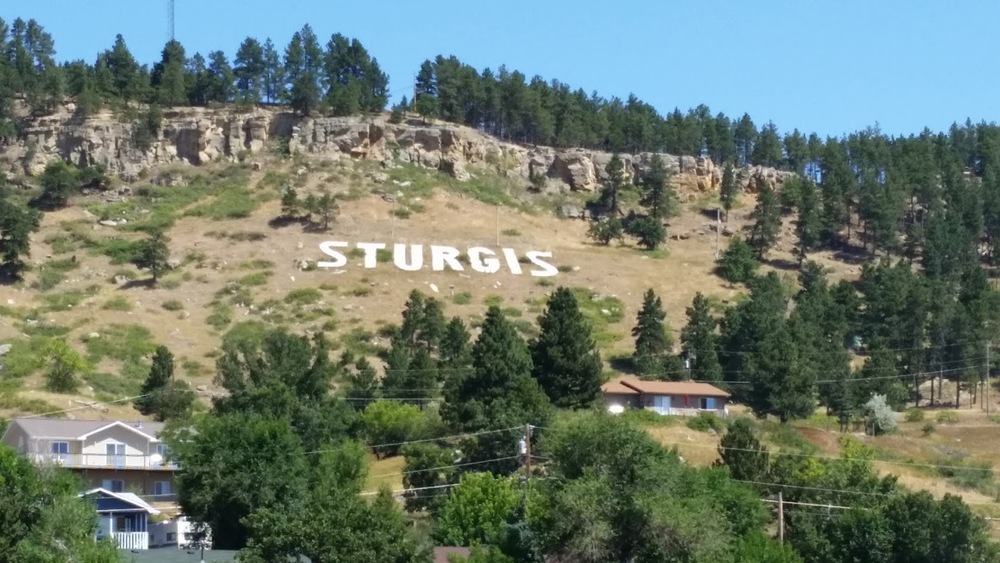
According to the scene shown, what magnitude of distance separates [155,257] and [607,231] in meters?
34.9

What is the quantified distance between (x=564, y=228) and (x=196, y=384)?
48.0 metres

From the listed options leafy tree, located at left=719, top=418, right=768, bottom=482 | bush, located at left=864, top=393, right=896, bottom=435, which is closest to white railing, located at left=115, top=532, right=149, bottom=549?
leafy tree, located at left=719, top=418, right=768, bottom=482

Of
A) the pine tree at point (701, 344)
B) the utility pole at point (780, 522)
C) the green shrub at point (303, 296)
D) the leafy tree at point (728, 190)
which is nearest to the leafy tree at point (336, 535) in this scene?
the utility pole at point (780, 522)

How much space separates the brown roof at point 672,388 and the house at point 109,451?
1011 inches

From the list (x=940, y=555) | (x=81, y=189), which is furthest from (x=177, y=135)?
(x=940, y=555)

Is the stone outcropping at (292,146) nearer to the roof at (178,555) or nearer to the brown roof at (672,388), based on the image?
the brown roof at (672,388)

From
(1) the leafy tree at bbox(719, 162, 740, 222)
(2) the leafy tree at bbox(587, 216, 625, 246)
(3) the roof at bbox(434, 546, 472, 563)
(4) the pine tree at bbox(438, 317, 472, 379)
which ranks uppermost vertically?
(1) the leafy tree at bbox(719, 162, 740, 222)

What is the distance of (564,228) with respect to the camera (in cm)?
14088

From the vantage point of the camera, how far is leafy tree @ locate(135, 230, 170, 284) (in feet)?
397

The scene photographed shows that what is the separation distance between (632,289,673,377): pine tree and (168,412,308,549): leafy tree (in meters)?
40.4

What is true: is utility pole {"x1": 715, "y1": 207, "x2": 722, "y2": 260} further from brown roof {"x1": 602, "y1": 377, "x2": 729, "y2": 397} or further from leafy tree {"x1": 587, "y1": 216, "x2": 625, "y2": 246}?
brown roof {"x1": 602, "y1": 377, "x2": 729, "y2": 397}

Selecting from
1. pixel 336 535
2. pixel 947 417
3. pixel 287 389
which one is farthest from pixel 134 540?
pixel 947 417

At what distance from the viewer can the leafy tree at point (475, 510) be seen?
2381 inches

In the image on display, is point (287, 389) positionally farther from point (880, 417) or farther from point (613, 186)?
point (613, 186)
